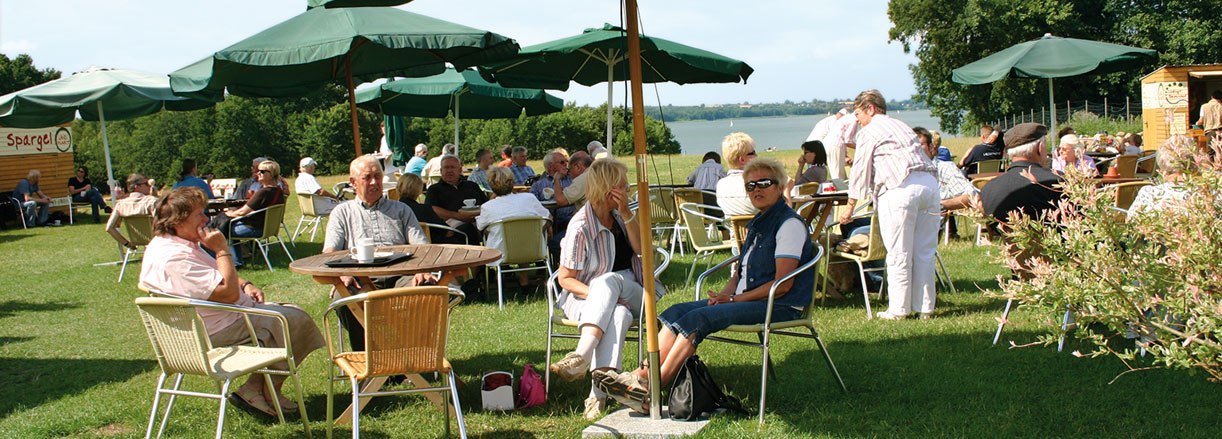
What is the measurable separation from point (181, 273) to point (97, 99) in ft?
30.4

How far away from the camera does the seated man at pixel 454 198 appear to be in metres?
7.98

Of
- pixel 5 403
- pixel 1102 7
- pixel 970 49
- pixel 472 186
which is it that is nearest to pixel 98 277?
pixel 472 186

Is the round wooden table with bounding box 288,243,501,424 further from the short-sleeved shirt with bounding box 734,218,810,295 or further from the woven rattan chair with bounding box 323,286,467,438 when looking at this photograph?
the short-sleeved shirt with bounding box 734,218,810,295

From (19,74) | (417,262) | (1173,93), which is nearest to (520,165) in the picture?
(417,262)

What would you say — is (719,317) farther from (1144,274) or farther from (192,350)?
(192,350)

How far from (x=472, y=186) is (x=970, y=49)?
37.6m

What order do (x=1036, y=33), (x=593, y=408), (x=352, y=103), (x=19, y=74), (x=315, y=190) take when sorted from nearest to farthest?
(x=593, y=408), (x=352, y=103), (x=315, y=190), (x=1036, y=33), (x=19, y=74)

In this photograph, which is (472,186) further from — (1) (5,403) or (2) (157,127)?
(2) (157,127)

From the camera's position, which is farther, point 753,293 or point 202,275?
point 753,293

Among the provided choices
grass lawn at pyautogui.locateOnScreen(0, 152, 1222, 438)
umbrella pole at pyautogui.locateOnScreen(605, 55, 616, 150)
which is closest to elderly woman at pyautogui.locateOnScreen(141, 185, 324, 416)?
grass lawn at pyautogui.locateOnScreen(0, 152, 1222, 438)

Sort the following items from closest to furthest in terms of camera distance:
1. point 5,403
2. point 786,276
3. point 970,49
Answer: point 786,276 < point 5,403 < point 970,49

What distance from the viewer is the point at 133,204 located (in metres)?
9.59

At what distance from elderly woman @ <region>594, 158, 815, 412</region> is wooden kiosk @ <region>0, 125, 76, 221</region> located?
18.8 meters

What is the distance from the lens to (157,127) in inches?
2093
